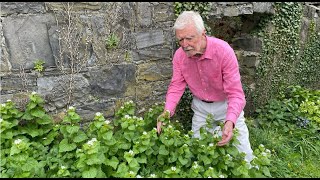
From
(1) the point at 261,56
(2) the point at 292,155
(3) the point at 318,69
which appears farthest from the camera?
(3) the point at 318,69

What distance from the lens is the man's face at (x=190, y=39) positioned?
3.28 meters

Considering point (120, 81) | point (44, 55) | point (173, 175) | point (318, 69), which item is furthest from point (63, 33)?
point (318, 69)

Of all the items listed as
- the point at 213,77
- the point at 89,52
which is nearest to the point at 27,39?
the point at 89,52

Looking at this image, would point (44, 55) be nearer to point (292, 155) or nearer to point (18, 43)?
point (18, 43)

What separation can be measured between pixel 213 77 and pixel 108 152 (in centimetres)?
122

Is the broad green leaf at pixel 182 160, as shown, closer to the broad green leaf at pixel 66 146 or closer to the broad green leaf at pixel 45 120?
the broad green leaf at pixel 66 146

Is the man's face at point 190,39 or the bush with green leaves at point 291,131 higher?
the man's face at point 190,39

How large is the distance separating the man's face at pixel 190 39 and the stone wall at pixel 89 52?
81 centimetres

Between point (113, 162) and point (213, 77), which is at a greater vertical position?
point (213, 77)

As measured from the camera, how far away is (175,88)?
12.6ft

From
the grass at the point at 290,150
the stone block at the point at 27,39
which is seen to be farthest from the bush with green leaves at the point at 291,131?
the stone block at the point at 27,39

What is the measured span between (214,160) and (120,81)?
4.63 ft

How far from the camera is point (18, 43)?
3.58m

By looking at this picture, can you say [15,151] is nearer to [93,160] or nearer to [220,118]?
[93,160]
